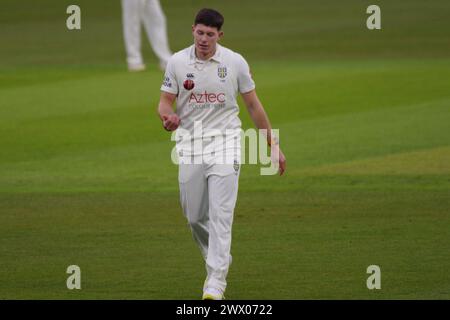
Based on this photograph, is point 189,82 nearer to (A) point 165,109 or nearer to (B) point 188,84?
(B) point 188,84

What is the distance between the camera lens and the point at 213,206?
1027 cm

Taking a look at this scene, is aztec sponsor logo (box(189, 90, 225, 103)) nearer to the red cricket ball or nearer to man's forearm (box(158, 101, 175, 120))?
the red cricket ball

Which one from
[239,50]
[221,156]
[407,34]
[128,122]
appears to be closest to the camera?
[221,156]

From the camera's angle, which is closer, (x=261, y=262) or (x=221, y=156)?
(x=221, y=156)

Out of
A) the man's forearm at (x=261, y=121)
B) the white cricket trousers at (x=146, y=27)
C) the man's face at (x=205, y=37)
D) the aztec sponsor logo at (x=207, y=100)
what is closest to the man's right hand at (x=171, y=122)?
the aztec sponsor logo at (x=207, y=100)

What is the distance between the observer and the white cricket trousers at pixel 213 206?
33.4ft

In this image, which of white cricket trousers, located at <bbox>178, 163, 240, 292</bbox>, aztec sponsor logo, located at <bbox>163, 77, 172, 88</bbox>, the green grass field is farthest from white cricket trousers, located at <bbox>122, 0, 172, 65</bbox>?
white cricket trousers, located at <bbox>178, 163, 240, 292</bbox>

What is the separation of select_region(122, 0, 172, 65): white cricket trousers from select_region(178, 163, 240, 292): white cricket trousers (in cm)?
1431

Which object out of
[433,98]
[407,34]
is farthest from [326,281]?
[407,34]

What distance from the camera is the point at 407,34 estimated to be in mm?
29188

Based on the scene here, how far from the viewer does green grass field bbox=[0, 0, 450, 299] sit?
1118cm

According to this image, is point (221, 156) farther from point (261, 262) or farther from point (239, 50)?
point (239, 50)

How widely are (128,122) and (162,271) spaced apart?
9020 millimetres

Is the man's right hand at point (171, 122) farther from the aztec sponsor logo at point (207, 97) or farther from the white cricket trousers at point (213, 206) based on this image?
the white cricket trousers at point (213, 206)
